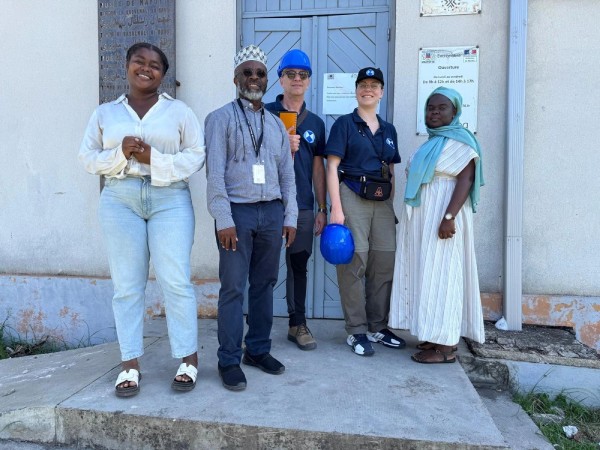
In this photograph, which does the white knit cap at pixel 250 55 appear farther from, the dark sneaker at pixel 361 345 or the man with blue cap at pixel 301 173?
the dark sneaker at pixel 361 345

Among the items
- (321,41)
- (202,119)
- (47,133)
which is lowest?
(47,133)

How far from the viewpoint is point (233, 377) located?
2.67m

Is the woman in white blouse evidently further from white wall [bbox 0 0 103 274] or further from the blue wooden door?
white wall [bbox 0 0 103 274]

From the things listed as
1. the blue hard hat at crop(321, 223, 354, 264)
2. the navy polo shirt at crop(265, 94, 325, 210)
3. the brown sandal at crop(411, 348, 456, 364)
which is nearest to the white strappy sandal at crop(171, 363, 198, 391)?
the blue hard hat at crop(321, 223, 354, 264)

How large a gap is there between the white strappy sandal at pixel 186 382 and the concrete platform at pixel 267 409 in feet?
0.15

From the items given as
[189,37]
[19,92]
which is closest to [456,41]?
[189,37]

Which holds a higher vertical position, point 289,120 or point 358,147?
point 289,120

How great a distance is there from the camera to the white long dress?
3.08m

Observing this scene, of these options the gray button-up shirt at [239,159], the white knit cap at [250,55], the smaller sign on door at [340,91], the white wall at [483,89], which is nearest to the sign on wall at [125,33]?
the smaller sign on door at [340,91]

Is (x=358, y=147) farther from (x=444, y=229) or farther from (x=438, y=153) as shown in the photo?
(x=444, y=229)

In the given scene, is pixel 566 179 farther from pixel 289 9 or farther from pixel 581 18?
pixel 289 9

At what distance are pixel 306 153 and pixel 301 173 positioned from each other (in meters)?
0.15

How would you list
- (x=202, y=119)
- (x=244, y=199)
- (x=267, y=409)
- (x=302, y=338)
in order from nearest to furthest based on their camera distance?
(x=267, y=409) < (x=244, y=199) < (x=302, y=338) < (x=202, y=119)

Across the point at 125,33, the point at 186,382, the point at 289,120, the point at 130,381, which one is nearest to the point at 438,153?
the point at 289,120
